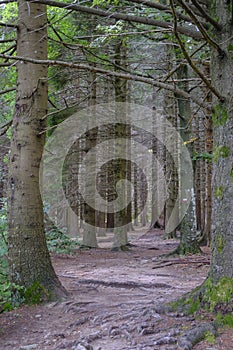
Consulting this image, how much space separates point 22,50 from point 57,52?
4593 millimetres

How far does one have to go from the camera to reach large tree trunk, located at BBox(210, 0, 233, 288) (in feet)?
→ 13.4

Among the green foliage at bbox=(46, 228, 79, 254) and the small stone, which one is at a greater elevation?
the green foliage at bbox=(46, 228, 79, 254)

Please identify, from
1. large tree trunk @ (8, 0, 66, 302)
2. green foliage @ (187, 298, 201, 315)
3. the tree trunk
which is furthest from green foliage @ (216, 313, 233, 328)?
the tree trunk

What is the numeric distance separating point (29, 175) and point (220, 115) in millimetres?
3418

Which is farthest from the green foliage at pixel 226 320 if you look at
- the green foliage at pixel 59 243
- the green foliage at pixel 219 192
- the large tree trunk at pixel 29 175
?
the green foliage at pixel 59 243

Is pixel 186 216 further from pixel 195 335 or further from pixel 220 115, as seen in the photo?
pixel 195 335

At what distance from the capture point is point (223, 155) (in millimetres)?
4188

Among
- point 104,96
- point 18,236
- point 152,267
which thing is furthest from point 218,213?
point 104,96

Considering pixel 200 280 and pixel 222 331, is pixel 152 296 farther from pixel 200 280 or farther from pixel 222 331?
pixel 222 331

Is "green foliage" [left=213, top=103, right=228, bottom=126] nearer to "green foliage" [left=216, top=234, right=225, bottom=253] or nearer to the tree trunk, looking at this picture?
"green foliage" [left=216, top=234, right=225, bottom=253]

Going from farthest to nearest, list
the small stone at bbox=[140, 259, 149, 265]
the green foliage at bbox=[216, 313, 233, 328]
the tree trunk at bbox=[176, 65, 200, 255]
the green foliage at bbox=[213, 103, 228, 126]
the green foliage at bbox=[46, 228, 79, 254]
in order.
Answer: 1. the green foliage at bbox=[46, 228, 79, 254]
2. the tree trunk at bbox=[176, 65, 200, 255]
3. the small stone at bbox=[140, 259, 149, 265]
4. the green foliage at bbox=[213, 103, 228, 126]
5. the green foliage at bbox=[216, 313, 233, 328]

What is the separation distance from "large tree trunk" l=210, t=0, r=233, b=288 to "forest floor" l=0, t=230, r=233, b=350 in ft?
2.54

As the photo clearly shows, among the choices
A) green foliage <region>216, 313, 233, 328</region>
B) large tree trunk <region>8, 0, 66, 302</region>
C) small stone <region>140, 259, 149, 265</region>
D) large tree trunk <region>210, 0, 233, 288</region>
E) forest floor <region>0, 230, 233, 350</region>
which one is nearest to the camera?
green foliage <region>216, 313, 233, 328</region>

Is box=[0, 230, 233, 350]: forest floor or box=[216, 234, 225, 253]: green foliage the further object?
box=[216, 234, 225, 253]: green foliage
